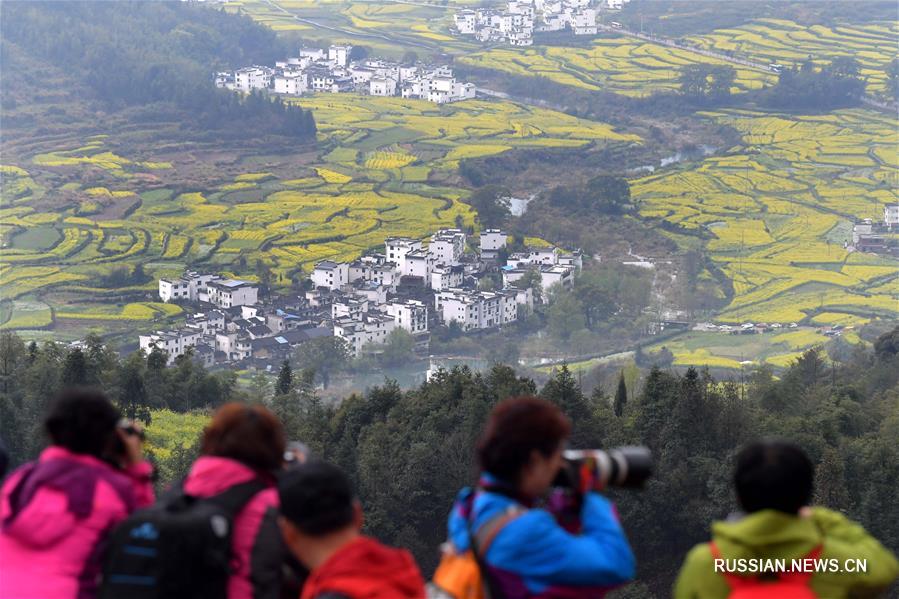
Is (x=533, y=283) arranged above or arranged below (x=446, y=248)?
below

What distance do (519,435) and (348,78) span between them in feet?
163

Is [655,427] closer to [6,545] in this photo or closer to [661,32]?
[6,545]

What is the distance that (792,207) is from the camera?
1451 inches

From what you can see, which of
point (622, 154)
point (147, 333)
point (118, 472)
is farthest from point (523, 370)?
point (118, 472)

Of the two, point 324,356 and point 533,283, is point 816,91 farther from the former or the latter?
point 324,356

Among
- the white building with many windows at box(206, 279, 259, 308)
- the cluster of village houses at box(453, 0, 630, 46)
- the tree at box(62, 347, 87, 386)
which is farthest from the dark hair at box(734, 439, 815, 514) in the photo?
the cluster of village houses at box(453, 0, 630, 46)

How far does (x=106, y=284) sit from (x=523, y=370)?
9367 millimetres

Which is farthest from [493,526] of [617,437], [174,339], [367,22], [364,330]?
[367,22]

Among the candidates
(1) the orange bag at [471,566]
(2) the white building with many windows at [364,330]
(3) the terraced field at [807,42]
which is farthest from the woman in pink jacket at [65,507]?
(3) the terraced field at [807,42]

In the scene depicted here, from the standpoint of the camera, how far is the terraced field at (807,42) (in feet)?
169

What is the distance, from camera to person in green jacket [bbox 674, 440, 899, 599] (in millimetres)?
2188

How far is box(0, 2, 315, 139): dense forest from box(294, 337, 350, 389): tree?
728 inches

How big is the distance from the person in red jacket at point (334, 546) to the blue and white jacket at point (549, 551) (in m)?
0.11

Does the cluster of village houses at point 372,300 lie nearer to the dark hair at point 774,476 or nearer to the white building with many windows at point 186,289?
the white building with many windows at point 186,289
